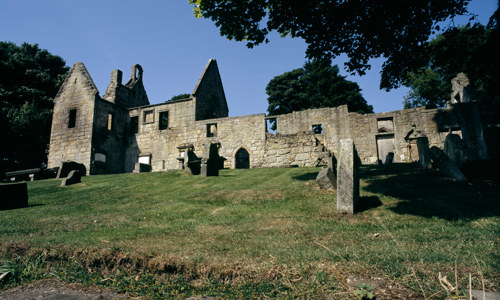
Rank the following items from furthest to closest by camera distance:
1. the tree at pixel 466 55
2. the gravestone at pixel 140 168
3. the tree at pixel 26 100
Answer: the tree at pixel 26 100, the gravestone at pixel 140 168, the tree at pixel 466 55

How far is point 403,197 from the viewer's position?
6742mm

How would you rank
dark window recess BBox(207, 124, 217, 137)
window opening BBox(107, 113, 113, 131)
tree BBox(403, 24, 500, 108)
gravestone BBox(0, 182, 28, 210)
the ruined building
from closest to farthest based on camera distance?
gravestone BBox(0, 182, 28, 210), tree BBox(403, 24, 500, 108), the ruined building, dark window recess BBox(207, 124, 217, 137), window opening BBox(107, 113, 113, 131)

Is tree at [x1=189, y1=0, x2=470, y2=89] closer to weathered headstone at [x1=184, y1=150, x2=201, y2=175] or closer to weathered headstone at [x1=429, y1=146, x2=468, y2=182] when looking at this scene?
weathered headstone at [x1=429, y1=146, x2=468, y2=182]

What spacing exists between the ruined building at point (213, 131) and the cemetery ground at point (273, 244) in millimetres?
10266

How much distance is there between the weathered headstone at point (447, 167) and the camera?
7758 mm

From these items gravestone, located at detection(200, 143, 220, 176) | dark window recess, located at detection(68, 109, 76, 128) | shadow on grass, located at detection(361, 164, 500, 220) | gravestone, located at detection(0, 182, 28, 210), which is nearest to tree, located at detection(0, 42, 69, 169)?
dark window recess, located at detection(68, 109, 76, 128)

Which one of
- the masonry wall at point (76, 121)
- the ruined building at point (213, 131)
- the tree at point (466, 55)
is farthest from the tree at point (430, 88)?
the masonry wall at point (76, 121)

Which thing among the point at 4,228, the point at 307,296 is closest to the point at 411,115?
the point at 307,296

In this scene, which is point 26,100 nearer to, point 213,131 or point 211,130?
point 211,130

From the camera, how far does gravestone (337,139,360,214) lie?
18.9 ft

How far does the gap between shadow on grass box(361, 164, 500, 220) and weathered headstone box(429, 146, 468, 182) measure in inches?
7.1

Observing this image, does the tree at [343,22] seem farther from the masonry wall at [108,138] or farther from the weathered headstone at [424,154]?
the masonry wall at [108,138]

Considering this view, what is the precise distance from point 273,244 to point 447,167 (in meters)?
7.00

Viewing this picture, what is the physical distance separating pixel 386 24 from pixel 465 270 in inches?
342
